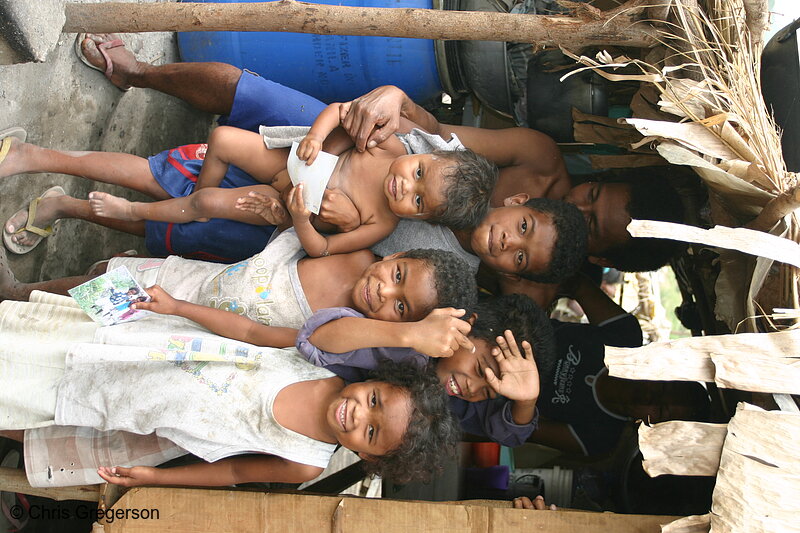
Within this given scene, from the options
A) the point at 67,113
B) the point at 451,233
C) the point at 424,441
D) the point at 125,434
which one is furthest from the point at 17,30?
the point at 424,441

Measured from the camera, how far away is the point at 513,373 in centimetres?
198

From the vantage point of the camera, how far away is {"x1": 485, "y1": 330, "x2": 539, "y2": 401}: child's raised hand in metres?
1.96

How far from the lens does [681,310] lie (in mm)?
2711

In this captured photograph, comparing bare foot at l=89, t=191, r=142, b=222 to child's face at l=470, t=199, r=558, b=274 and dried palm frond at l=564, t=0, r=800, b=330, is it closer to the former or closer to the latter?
child's face at l=470, t=199, r=558, b=274

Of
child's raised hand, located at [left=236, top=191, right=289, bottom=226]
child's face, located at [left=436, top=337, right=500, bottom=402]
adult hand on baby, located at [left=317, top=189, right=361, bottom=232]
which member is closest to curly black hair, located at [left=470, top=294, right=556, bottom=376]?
child's face, located at [left=436, top=337, right=500, bottom=402]

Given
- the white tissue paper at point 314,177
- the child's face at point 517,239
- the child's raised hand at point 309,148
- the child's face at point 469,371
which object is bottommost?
the child's face at point 469,371

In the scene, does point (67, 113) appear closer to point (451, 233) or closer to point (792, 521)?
point (451, 233)

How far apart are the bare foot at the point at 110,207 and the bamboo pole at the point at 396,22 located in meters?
0.67

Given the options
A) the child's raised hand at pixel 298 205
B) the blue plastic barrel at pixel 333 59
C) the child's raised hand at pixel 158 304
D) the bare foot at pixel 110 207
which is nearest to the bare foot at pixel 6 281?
the bare foot at pixel 110 207

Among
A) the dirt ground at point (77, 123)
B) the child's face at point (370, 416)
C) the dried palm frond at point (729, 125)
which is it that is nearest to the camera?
the dried palm frond at point (729, 125)

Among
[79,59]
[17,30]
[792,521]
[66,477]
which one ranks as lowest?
[66,477]

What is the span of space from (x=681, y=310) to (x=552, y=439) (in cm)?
82

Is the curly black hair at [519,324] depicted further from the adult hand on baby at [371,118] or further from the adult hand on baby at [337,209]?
the adult hand on baby at [371,118]

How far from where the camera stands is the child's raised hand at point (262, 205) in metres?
2.31
